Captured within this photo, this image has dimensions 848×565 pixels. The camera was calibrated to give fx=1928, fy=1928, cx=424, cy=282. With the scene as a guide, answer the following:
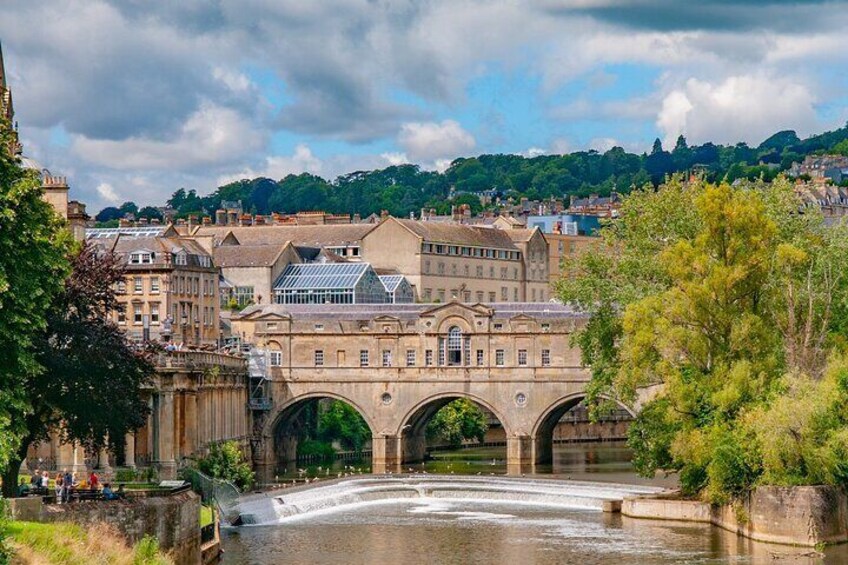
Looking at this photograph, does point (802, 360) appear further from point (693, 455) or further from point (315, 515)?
point (315, 515)

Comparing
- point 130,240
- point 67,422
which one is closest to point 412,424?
point 130,240

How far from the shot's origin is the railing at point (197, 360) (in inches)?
3063

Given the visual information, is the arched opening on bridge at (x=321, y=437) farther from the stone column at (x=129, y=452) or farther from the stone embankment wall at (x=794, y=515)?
the stone embankment wall at (x=794, y=515)

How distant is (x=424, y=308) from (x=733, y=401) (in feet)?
152

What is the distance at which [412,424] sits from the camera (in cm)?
10869

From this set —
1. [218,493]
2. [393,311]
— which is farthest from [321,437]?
[218,493]

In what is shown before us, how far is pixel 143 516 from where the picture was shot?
2112 inches

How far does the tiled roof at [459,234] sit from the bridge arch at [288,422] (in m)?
43.9

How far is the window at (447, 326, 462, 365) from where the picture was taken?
108000mm

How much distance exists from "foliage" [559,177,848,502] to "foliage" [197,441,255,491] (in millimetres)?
19085

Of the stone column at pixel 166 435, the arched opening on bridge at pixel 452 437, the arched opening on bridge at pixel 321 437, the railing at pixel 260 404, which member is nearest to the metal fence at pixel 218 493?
the stone column at pixel 166 435

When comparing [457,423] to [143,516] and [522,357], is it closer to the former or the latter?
[522,357]

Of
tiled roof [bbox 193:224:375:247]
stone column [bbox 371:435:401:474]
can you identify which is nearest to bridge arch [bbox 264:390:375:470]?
stone column [bbox 371:435:401:474]

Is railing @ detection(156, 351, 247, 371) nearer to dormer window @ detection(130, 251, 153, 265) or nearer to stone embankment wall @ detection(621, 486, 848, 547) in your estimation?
dormer window @ detection(130, 251, 153, 265)
